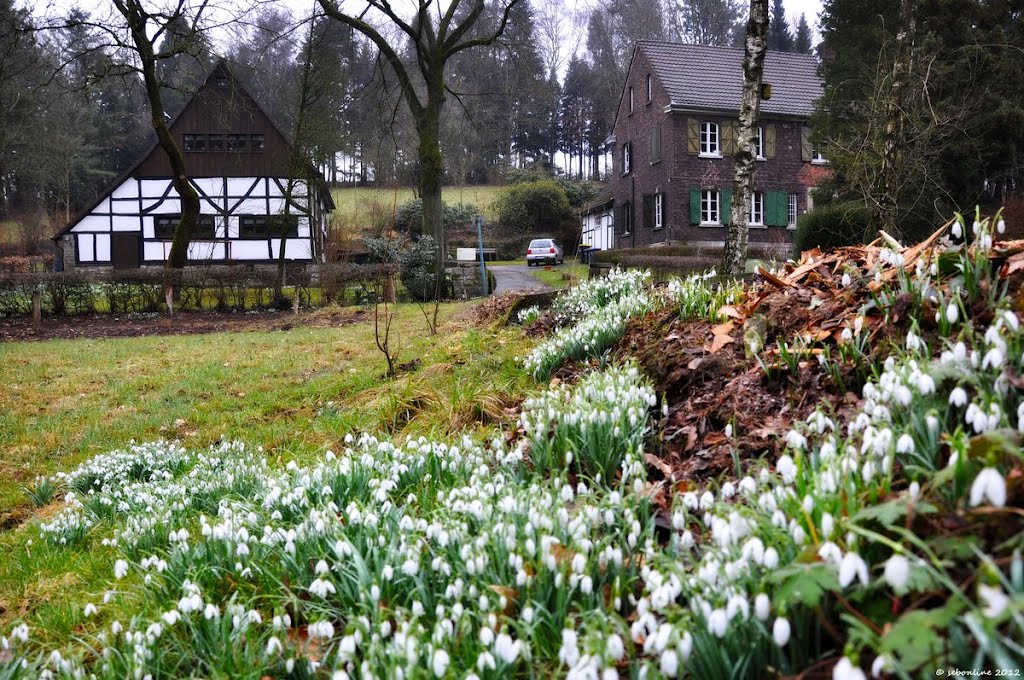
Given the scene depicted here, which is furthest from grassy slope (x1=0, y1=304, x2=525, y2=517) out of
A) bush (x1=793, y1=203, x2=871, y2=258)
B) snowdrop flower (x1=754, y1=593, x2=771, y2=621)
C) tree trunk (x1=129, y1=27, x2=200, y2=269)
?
tree trunk (x1=129, y1=27, x2=200, y2=269)

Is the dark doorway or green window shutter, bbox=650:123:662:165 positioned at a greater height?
green window shutter, bbox=650:123:662:165

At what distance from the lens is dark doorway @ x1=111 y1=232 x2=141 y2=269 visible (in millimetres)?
32062

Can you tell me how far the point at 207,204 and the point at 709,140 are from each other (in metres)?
21.2

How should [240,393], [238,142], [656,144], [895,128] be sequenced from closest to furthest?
[240,393], [895,128], [238,142], [656,144]

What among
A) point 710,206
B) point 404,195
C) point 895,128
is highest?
point 404,195

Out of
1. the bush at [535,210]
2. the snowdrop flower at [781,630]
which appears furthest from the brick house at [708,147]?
the snowdrop flower at [781,630]

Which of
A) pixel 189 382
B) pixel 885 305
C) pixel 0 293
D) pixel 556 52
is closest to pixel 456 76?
pixel 556 52

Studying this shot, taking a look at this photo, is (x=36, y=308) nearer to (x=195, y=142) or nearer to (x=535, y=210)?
(x=195, y=142)

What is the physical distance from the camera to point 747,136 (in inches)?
421

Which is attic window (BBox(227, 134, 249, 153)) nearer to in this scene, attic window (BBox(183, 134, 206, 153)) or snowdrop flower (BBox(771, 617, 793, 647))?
attic window (BBox(183, 134, 206, 153))

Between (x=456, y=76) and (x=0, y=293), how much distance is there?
40.6m

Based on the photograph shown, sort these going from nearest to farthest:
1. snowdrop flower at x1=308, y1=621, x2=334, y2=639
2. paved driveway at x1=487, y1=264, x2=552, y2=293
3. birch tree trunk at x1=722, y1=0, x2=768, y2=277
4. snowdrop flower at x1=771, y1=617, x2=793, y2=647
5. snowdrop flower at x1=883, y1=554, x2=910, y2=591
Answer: snowdrop flower at x1=883, y1=554, x2=910, y2=591
snowdrop flower at x1=771, y1=617, x2=793, y2=647
snowdrop flower at x1=308, y1=621, x2=334, y2=639
birch tree trunk at x1=722, y1=0, x2=768, y2=277
paved driveway at x1=487, y1=264, x2=552, y2=293

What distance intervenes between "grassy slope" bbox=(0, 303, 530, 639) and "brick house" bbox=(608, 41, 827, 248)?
22585 mm

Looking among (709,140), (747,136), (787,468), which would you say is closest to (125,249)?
(709,140)
